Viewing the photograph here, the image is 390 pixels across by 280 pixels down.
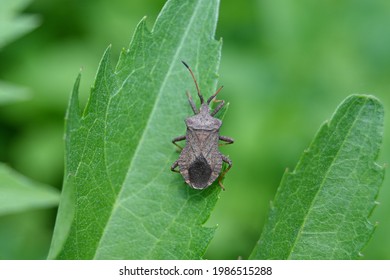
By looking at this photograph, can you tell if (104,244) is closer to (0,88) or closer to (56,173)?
(0,88)

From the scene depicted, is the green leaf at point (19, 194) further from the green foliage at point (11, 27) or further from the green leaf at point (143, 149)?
the green foliage at point (11, 27)

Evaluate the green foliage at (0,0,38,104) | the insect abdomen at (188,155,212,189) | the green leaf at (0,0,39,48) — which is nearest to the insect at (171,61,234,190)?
the insect abdomen at (188,155,212,189)

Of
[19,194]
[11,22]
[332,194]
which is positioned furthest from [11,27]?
[332,194]

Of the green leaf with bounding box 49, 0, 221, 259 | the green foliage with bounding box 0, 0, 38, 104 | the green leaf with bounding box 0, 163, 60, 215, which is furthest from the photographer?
the green foliage with bounding box 0, 0, 38, 104

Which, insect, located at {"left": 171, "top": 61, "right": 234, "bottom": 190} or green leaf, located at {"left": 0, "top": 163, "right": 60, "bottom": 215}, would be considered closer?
green leaf, located at {"left": 0, "top": 163, "right": 60, "bottom": 215}

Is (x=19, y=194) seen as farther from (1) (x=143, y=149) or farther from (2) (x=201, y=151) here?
(2) (x=201, y=151)

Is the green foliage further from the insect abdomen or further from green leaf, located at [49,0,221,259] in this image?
the insect abdomen

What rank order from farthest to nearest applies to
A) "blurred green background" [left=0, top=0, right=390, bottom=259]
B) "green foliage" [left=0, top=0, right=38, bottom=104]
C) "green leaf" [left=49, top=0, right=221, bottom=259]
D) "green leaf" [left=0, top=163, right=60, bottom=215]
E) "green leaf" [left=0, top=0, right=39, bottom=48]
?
"blurred green background" [left=0, top=0, right=390, bottom=259]
"green leaf" [left=0, top=0, right=39, bottom=48]
"green foliage" [left=0, top=0, right=38, bottom=104]
"green leaf" [left=49, top=0, right=221, bottom=259]
"green leaf" [left=0, top=163, right=60, bottom=215]

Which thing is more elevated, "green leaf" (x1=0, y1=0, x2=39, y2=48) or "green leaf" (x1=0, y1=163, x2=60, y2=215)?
"green leaf" (x1=0, y1=0, x2=39, y2=48)

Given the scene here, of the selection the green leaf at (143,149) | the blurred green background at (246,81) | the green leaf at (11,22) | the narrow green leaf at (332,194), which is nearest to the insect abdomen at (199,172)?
the green leaf at (143,149)
